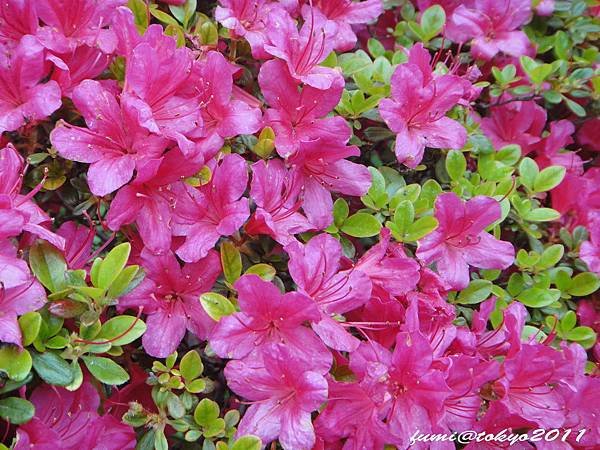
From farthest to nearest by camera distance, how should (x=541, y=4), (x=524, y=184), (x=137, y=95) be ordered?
(x=541, y=4) < (x=524, y=184) < (x=137, y=95)

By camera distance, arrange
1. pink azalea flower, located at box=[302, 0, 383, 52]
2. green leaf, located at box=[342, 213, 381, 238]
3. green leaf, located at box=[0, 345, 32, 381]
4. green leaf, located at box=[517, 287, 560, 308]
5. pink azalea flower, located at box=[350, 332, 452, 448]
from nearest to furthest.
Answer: green leaf, located at box=[0, 345, 32, 381] < pink azalea flower, located at box=[350, 332, 452, 448] < green leaf, located at box=[342, 213, 381, 238] < green leaf, located at box=[517, 287, 560, 308] < pink azalea flower, located at box=[302, 0, 383, 52]

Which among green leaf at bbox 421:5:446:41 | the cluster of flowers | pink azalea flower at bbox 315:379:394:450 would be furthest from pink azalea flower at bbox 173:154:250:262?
green leaf at bbox 421:5:446:41

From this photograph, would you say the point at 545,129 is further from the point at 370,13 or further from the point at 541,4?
the point at 370,13

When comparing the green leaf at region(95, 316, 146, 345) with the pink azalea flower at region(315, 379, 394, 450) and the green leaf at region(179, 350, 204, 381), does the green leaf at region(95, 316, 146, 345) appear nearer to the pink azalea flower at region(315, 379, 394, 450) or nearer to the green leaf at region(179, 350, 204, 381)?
the green leaf at region(179, 350, 204, 381)

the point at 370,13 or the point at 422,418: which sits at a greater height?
the point at 370,13

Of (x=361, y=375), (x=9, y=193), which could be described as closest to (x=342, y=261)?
(x=361, y=375)

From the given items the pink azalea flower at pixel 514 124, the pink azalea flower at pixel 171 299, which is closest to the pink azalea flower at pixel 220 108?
the pink azalea flower at pixel 171 299
